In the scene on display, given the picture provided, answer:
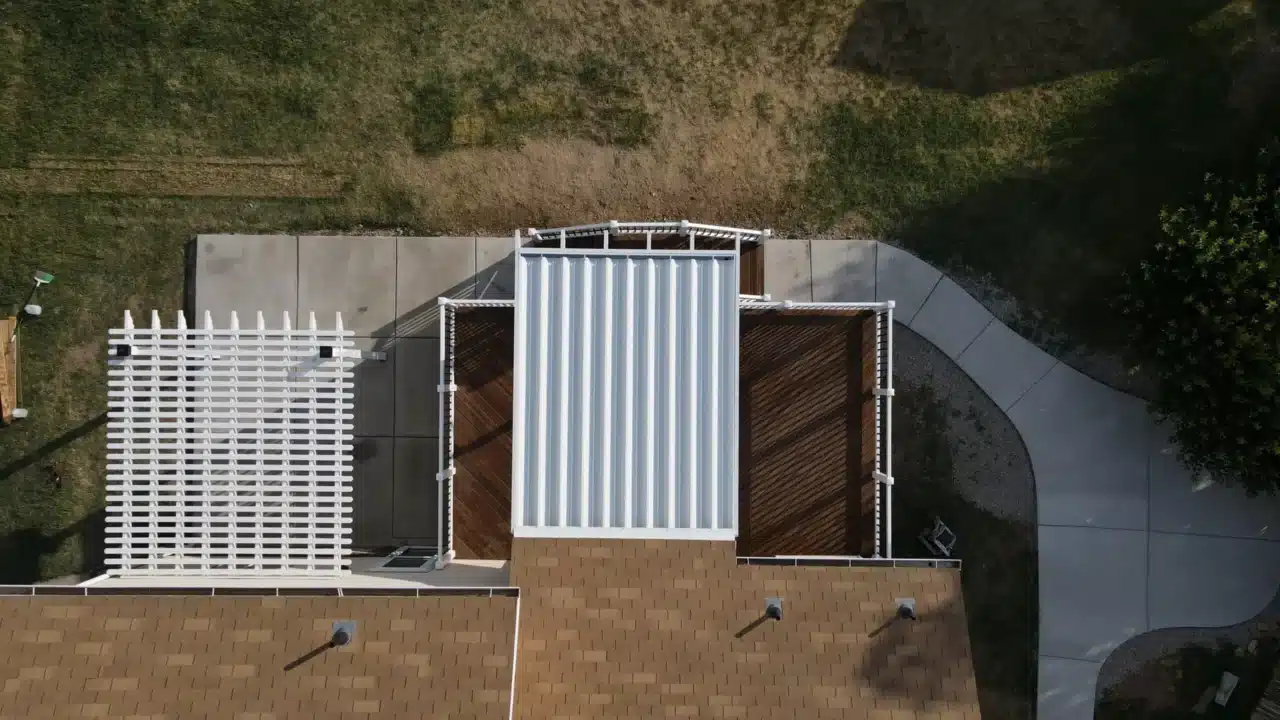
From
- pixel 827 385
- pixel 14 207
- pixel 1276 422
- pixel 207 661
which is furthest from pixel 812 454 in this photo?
pixel 14 207

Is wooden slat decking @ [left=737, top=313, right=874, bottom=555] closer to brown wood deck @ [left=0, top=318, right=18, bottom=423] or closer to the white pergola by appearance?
the white pergola

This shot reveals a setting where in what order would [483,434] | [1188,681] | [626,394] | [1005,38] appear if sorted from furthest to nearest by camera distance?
1. [1005,38]
2. [1188,681]
3. [483,434]
4. [626,394]

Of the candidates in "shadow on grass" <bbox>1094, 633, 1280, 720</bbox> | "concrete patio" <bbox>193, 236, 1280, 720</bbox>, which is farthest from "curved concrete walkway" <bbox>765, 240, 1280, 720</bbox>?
"shadow on grass" <bbox>1094, 633, 1280, 720</bbox>

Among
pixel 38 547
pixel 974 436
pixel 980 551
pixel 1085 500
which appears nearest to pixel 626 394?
pixel 974 436

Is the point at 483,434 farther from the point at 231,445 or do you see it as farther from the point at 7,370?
the point at 7,370

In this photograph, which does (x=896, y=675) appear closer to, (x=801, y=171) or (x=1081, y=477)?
(x=1081, y=477)
